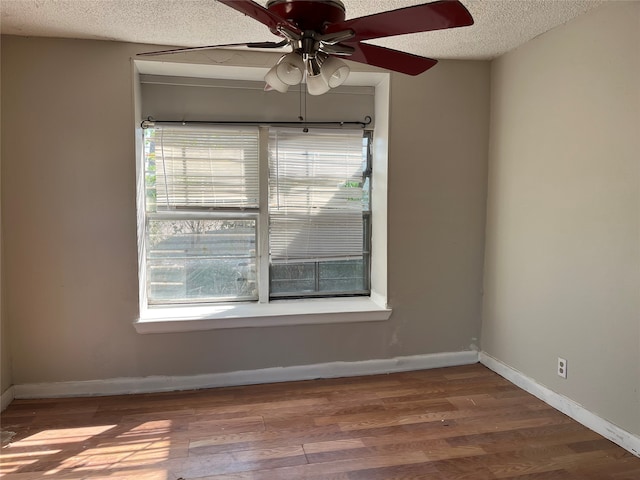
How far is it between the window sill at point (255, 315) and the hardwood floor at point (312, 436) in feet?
1.40

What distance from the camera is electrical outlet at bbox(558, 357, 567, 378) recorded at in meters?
2.46

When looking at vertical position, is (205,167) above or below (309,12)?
below

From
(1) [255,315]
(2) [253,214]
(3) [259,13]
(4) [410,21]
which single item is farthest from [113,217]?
(4) [410,21]

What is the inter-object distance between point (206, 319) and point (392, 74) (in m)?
2.08

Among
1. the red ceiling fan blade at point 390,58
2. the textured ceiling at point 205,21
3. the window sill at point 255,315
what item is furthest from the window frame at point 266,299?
the red ceiling fan blade at point 390,58

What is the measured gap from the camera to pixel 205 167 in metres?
3.04

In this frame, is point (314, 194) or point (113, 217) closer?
point (113, 217)

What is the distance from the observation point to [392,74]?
115 inches

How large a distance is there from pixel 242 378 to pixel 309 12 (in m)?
2.31

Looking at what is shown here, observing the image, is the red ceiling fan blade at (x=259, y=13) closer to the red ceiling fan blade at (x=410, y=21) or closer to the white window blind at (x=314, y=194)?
the red ceiling fan blade at (x=410, y=21)

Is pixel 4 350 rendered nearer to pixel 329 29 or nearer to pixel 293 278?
pixel 293 278

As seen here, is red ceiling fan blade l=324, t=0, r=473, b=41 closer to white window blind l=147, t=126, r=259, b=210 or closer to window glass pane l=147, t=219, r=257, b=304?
white window blind l=147, t=126, r=259, b=210

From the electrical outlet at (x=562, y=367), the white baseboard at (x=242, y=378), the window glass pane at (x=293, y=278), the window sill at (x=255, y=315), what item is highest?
the window glass pane at (x=293, y=278)

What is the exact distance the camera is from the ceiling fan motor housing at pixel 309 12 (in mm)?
1310
